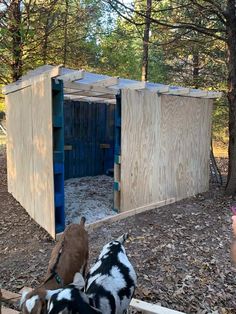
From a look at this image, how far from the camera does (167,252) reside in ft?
14.5

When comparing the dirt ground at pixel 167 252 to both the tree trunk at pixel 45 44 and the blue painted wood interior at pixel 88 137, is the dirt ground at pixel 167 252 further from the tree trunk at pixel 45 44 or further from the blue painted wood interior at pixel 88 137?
the tree trunk at pixel 45 44

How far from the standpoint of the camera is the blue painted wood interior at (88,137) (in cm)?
899

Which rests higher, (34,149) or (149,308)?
(34,149)

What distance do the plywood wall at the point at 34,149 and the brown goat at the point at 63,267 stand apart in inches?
58.2

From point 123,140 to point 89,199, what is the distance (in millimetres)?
1740

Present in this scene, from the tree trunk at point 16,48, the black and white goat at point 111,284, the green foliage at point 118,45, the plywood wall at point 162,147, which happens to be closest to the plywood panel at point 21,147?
the tree trunk at point 16,48

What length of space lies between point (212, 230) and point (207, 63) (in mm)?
8450

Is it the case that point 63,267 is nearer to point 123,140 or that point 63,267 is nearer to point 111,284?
point 111,284

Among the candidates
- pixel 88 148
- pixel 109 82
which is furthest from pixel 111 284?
pixel 88 148

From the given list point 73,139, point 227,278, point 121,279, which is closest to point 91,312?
point 121,279

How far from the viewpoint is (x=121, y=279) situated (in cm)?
269

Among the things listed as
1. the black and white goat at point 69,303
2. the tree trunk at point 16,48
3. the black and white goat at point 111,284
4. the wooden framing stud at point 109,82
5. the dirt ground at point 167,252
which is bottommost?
the dirt ground at point 167,252

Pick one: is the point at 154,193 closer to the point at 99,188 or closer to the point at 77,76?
the point at 99,188

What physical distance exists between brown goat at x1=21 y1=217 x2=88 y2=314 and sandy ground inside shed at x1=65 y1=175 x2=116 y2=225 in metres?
2.10
